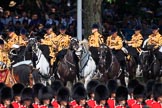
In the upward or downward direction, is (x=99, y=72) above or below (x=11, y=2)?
below

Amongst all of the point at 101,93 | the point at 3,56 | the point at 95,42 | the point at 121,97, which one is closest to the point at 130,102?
the point at 121,97

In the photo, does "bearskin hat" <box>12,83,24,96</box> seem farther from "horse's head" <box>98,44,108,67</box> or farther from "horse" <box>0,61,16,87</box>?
"horse's head" <box>98,44,108,67</box>

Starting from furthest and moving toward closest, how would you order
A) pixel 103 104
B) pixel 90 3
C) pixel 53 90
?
pixel 90 3, pixel 53 90, pixel 103 104

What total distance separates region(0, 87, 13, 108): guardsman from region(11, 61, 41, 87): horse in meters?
3.79

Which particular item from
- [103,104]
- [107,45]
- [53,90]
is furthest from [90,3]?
[103,104]

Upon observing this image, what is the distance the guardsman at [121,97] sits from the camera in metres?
21.2

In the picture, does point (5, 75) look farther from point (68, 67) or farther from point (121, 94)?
point (121, 94)

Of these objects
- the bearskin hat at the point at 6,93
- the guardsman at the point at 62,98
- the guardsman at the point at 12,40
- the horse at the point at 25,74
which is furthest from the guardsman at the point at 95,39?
the bearskin hat at the point at 6,93

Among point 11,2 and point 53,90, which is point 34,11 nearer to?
point 11,2

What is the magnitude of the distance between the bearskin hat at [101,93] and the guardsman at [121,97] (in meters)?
0.27

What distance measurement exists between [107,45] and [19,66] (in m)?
3.01

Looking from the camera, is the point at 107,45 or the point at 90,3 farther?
the point at 90,3

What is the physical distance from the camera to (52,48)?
90.8 feet

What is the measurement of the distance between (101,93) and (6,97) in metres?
2.18
